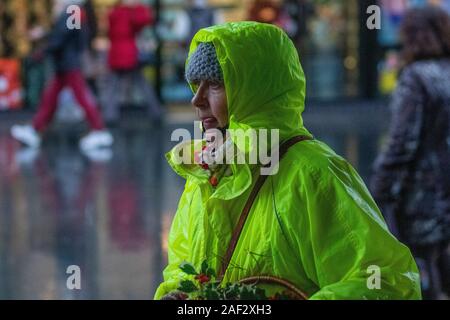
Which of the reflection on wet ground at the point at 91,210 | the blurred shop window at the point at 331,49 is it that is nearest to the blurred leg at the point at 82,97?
the reflection on wet ground at the point at 91,210

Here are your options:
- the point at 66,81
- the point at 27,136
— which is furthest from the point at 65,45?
the point at 27,136

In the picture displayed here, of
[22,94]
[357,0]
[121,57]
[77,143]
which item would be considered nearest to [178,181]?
[77,143]

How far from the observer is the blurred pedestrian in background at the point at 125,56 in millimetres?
16062

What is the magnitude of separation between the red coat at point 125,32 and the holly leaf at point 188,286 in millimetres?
13241

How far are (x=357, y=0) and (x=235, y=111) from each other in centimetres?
1525

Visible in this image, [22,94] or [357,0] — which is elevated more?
[357,0]

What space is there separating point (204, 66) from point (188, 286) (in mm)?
592

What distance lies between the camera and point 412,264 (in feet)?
9.71

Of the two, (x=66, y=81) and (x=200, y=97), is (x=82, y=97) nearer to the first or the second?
(x=66, y=81)

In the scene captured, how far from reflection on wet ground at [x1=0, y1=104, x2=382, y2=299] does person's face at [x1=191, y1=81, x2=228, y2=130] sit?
415 cm

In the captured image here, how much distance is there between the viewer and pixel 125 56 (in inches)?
640

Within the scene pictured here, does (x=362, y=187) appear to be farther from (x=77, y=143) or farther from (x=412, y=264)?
(x=77, y=143)

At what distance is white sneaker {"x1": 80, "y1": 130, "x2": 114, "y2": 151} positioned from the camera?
14023 millimetres

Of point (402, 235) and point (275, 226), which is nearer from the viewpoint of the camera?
point (275, 226)
